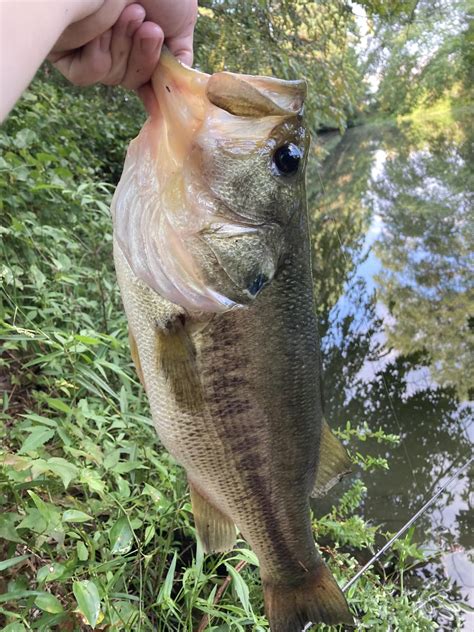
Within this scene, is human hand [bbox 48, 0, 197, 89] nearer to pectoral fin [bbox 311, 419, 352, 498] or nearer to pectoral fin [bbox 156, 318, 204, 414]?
pectoral fin [bbox 156, 318, 204, 414]

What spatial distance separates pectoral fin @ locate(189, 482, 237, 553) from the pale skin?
126 cm

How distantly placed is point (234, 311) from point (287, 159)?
17.4 inches

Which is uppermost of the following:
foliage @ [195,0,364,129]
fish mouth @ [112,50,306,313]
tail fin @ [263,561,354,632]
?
foliage @ [195,0,364,129]

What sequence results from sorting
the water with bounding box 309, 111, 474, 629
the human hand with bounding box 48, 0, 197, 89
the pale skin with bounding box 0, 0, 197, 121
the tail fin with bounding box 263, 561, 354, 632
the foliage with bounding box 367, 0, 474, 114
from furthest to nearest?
the foliage with bounding box 367, 0, 474, 114 → the water with bounding box 309, 111, 474, 629 → the tail fin with bounding box 263, 561, 354, 632 → the human hand with bounding box 48, 0, 197, 89 → the pale skin with bounding box 0, 0, 197, 121

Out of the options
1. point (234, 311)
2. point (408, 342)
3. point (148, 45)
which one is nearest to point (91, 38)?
point (148, 45)

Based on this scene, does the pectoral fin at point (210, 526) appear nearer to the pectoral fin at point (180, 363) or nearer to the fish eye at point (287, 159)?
the pectoral fin at point (180, 363)

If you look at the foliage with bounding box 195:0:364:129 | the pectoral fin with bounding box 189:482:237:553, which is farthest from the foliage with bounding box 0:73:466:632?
the foliage with bounding box 195:0:364:129

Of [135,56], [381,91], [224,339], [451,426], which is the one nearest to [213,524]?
[224,339]

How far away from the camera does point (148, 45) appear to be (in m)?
1.20

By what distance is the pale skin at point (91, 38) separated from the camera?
0.79 meters

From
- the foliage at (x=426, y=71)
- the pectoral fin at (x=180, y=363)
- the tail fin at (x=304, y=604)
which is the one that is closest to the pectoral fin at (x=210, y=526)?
the tail fin at (x=304, y=604)

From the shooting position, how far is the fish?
1.28m

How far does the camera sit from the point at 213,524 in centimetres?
173

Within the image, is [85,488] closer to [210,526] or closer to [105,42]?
[210,526]
